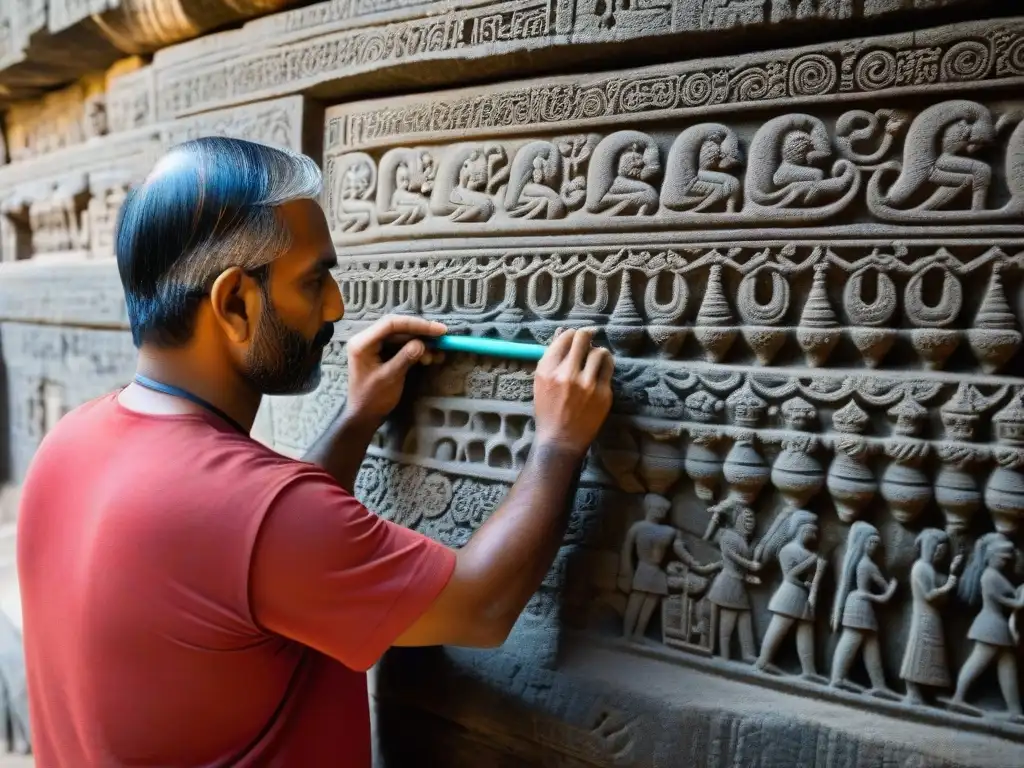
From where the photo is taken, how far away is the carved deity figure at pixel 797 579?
1529mm

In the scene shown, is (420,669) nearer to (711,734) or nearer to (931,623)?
(711,734)

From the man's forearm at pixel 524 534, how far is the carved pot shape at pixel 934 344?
70 centimetres

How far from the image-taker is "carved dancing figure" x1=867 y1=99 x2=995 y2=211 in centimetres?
141

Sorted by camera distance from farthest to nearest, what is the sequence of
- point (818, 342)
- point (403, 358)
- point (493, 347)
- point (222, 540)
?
point (403, 358) → point (493, 347) → point (818, 342) → point (222, 540)

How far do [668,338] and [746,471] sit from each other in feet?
1.09

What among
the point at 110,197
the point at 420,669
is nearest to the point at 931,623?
the point at 420,669

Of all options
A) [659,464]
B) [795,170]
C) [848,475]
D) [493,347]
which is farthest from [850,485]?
[493,347]

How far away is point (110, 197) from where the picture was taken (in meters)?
3.17

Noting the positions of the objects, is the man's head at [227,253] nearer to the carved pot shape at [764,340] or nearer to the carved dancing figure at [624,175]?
the carved dancing figure at [624,175]

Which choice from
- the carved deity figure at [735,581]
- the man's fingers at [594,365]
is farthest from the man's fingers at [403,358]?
the carved deity figure at [735,581]

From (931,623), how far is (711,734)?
0.49 metres

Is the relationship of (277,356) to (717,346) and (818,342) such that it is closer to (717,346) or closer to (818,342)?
(717,346)

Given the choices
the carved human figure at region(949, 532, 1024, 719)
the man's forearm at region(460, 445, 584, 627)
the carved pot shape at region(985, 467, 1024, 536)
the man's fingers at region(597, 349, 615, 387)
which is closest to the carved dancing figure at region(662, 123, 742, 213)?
the man's fingers at region(597, 349, 615, 387)

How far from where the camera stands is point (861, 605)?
4.87 feet
